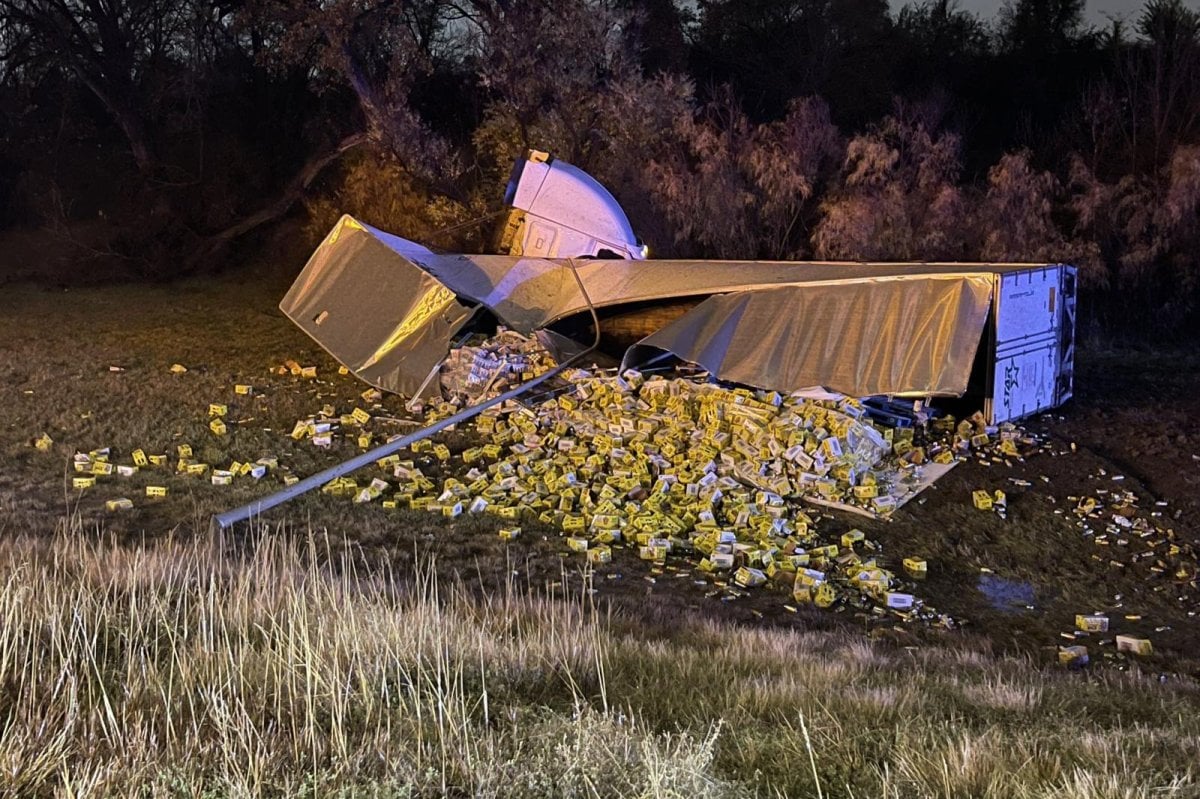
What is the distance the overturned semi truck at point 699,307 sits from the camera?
31.7 feet

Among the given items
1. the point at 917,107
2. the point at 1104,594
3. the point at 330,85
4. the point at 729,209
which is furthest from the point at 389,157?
the point at 1104,594

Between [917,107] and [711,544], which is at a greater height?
[917,107]

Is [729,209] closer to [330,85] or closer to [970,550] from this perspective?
[330,85]

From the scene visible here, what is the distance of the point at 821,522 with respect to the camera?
308 inches

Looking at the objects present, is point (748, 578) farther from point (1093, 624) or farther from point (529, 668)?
point (529, 668)

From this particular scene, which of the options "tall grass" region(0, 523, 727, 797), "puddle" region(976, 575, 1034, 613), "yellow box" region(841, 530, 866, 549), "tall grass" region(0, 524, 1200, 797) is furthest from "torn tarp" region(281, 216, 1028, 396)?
"tall grass" region(0, 523, 727, 797)

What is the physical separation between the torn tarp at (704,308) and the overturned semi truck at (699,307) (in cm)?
1

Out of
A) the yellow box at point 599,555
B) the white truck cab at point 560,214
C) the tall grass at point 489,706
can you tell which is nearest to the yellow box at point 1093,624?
the tall grass at point 489,706

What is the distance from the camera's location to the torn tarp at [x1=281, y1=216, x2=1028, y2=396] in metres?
9.60

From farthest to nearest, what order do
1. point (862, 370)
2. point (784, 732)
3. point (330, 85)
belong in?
point (330, 85), point (862, 370), point (784, 732)

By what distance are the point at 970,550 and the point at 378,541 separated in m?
3.83

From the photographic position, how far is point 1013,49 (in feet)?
85.6

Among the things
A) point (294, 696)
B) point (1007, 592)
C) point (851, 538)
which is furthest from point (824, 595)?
point (294, 696)

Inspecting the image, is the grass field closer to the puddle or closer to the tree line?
the puddle
